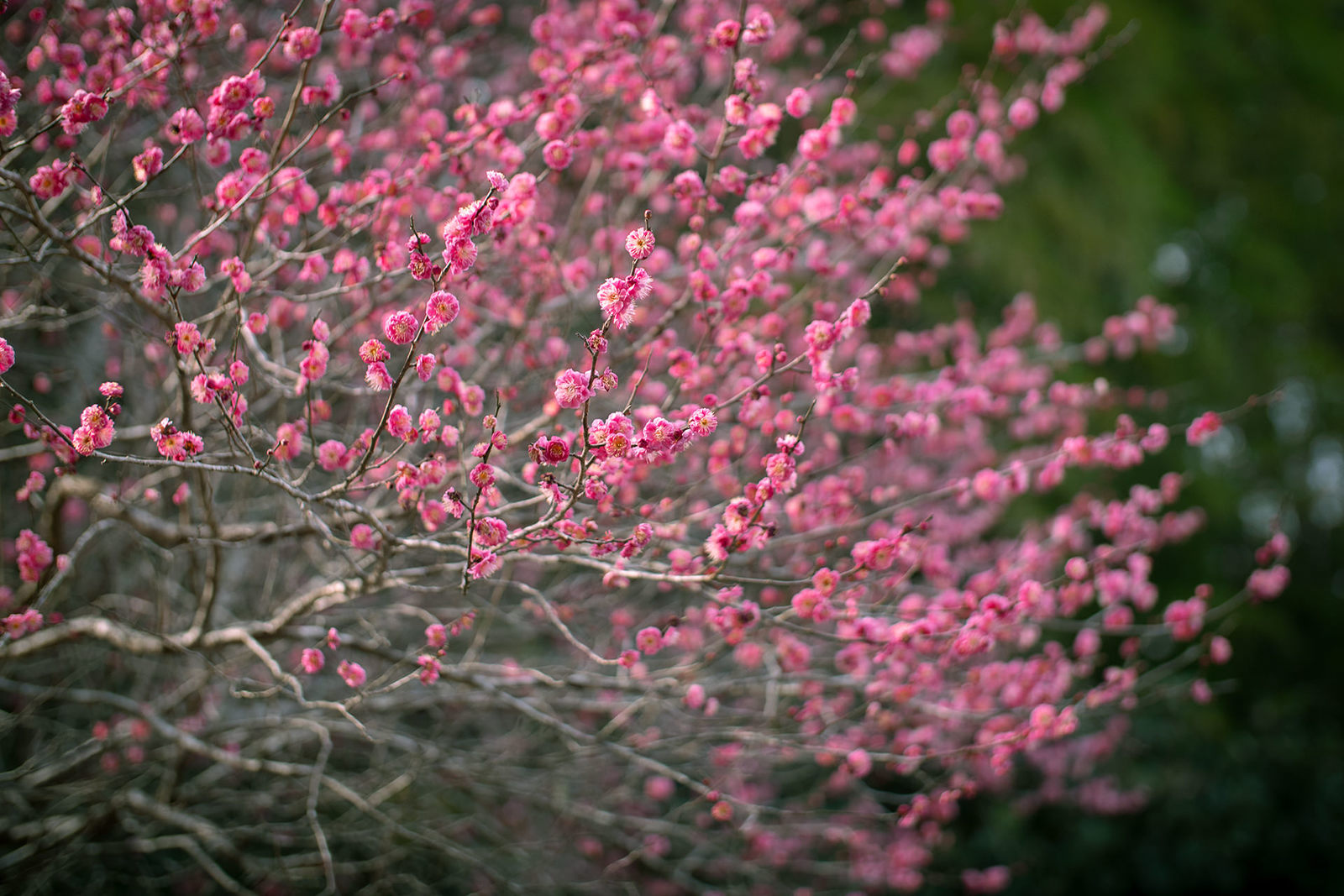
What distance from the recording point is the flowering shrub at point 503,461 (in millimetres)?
2045

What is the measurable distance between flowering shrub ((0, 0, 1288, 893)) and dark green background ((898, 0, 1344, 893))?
0.77 meters

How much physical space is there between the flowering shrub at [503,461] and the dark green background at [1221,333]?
77 centimetres

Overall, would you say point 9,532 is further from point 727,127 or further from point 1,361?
point 727,127

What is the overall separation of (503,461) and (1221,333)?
241 inches

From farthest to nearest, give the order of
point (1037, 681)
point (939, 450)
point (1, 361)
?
point (939, 450)
point (1037, 681)
point (1, 361)

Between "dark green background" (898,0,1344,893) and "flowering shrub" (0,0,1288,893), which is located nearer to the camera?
"flowering shrub" (0,0,1288,893)

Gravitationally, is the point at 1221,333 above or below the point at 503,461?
above

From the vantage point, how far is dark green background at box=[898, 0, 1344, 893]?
16.8ft

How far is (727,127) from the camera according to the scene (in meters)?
2.34

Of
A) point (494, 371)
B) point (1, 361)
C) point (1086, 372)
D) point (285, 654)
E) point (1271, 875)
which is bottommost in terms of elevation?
point (1271, 875)

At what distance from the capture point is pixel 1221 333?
21.1ft

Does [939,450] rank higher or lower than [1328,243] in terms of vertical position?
lower

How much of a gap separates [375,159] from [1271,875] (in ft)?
21.6

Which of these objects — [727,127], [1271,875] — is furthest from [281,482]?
[1271,875]
